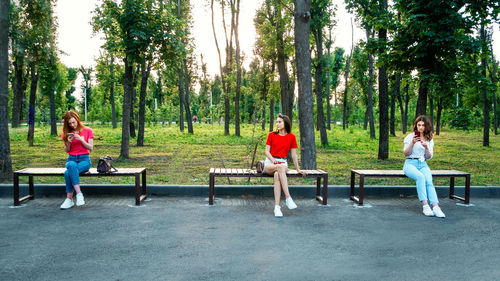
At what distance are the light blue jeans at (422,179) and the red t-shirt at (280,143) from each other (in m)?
2.01

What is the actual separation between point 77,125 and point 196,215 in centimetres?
267

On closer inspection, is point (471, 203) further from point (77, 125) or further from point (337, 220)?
point (77, 125)

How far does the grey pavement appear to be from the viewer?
372 centimetres

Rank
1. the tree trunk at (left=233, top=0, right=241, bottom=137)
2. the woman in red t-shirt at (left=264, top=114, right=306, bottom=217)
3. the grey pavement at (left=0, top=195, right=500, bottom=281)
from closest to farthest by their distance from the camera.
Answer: the grey pavement at (left=0, top=195, right=500, bottom=281)
the woman in red t-shirt at (left=264, top=114, right=306, bottom=217)
the tree trunk at (left=233, top=0, right=241, bottom=137)

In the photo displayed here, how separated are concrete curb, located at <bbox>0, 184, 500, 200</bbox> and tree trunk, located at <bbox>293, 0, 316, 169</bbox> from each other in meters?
1.80

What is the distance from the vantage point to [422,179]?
20.5 ft

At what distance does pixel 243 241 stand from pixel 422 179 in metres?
3.35

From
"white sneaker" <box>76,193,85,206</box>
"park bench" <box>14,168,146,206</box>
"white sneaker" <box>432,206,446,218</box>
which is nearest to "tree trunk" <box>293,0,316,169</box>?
"white sneaker" <box>432,206,446,218</box>

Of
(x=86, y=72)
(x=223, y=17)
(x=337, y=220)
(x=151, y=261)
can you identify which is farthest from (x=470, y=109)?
(x=86, y=72)

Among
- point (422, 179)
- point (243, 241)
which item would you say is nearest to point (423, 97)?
point (422, 179)

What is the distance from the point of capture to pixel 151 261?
397cm

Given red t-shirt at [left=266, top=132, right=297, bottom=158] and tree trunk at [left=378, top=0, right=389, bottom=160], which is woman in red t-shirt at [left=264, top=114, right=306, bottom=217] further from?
tree trunk at [left=378, top=0, right=389, bottom=160]

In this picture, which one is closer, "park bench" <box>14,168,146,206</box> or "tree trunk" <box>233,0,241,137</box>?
"park bench" <box>14,168,146,206</box>

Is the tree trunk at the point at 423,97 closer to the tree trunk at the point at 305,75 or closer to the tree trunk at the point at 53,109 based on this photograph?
the tree trunk at the point at 305,75
